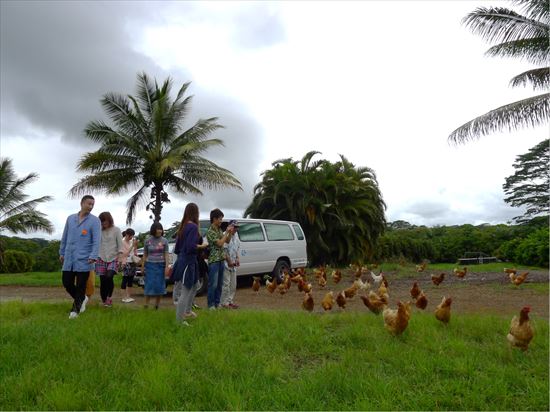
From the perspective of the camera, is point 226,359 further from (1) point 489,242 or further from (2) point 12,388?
(1) point 489,242

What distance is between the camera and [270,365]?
4449 millimetres

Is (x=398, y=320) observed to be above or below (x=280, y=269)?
below

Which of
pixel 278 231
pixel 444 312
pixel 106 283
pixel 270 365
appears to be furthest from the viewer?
pixel 278 231

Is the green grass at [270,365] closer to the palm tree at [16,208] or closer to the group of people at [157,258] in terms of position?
the group of people at [157,258]

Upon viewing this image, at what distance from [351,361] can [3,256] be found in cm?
2188

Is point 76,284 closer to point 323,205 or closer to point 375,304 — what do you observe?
point 375,304

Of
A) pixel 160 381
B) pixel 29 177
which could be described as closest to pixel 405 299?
pixel 160 381

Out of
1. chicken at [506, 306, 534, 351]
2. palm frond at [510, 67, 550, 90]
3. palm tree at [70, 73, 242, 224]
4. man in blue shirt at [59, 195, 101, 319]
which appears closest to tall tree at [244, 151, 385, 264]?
palm tree at [70, 73, 242, 224]

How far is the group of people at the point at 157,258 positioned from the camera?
6133 mm

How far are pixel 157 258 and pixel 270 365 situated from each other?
351 cm

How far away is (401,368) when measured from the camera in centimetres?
433

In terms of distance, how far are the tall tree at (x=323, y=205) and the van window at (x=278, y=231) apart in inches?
266

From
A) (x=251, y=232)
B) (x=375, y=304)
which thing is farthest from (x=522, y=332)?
(x=251, y=232)

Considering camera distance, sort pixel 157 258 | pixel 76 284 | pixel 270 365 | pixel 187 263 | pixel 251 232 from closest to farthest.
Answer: pixel 270 365
pixel 187 263
pixel 76 284
pixel 157 258
pixel 251 232
